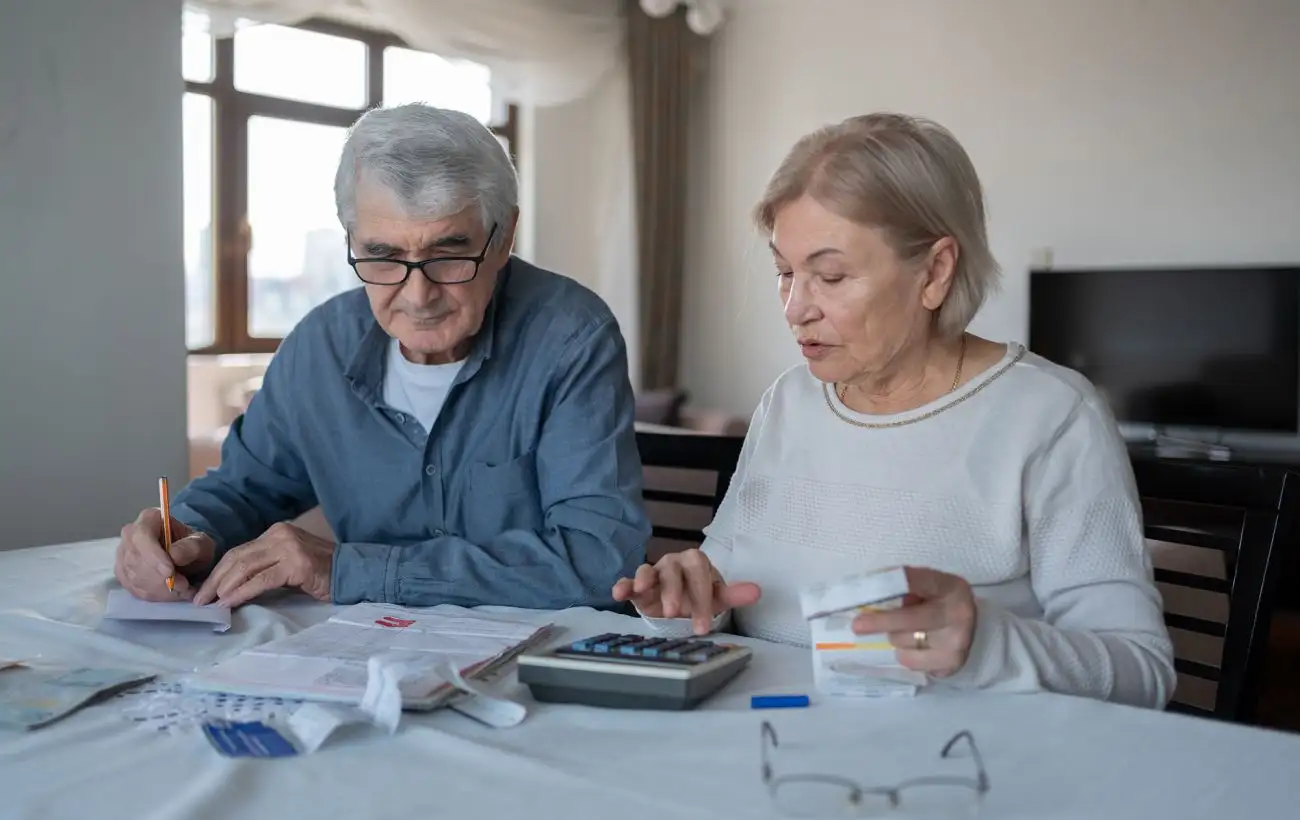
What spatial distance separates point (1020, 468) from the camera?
1.25 metres

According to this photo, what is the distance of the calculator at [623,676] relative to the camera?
37.9 inches

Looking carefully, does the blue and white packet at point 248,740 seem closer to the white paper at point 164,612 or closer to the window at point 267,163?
the white paper at point 164,612

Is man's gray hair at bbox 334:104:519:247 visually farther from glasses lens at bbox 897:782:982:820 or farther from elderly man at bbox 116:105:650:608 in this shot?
glasses lens at bbox 897:782:982:820

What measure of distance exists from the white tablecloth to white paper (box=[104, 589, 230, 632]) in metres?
0.27

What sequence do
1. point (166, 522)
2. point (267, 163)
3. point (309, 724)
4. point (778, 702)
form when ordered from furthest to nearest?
point (267, 163)
point (166, 522)
point (778, 702)
point (309, 724)

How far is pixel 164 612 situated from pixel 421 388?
1.65ft

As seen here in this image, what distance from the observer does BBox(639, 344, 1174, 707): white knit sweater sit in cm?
109

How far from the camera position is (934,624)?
97 cm

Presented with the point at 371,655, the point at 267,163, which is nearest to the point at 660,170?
the point at 267,163

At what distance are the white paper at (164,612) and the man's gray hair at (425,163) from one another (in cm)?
55

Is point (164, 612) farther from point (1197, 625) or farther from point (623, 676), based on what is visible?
point (1197, 625)

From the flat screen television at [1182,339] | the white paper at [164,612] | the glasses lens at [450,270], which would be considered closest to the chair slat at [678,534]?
the glasses lens at [450,270]

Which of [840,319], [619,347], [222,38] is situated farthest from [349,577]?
[222,38]

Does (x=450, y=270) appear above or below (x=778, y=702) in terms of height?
above
